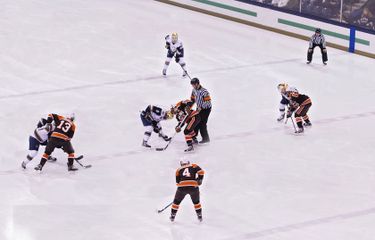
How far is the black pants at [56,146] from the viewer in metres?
14.6

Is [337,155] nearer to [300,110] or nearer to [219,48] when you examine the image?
[300,110]

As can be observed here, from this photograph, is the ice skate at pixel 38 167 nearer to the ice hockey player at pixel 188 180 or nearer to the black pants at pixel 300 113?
the ice hockey player at pixel 188 180

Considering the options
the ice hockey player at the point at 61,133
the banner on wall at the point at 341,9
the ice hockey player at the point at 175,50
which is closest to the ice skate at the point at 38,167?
the ice hockey player at the point at 61,133

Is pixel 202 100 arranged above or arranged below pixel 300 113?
above

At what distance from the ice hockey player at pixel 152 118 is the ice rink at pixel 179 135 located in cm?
33

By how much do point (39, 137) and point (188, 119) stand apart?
265 centimetres

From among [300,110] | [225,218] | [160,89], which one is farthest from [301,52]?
[225,218]

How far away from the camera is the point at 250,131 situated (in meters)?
17.0

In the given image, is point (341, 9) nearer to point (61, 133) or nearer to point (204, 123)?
point (204, 123)

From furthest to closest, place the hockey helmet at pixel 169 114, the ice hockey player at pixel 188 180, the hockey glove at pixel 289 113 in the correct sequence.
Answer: the hockey glove at pixel 289 113 < the hockey helmet at pixel 169 114 < the ice hockey player at pixel 188 180

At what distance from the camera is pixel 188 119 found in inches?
629

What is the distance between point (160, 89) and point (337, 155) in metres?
5.11

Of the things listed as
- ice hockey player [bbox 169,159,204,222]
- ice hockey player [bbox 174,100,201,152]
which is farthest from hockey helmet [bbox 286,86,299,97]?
ice hockey player [bbox 169,159,204,222]

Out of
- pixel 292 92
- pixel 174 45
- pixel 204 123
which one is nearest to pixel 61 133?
pixel 204 123
